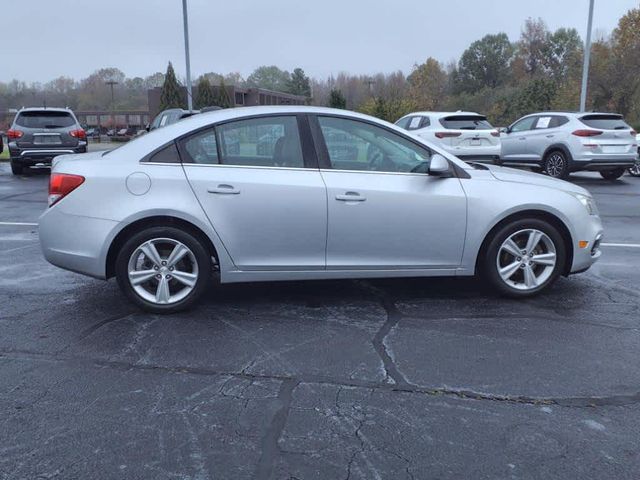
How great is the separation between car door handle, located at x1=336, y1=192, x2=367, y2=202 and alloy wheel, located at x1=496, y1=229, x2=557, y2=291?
49.9 inches

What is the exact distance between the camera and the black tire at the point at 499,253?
16.4ft

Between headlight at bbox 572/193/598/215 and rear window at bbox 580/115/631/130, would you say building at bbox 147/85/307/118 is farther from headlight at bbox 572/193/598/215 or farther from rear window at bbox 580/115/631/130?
headlight at bbox 572/193/598/215

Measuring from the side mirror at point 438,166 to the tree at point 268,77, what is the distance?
322ft

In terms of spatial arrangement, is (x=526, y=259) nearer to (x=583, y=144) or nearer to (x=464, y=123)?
(x=583, y=144)

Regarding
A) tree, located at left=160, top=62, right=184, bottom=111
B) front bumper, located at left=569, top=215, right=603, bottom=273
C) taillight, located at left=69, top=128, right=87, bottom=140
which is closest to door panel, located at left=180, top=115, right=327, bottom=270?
front bumper, located at left=569, top=215, right=603, bottom=273

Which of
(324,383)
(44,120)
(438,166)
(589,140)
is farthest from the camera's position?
(44,120)

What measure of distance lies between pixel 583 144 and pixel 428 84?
49.6m

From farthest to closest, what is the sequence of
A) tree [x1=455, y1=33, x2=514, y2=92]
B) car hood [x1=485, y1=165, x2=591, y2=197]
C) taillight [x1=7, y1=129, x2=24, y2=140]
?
tree [x1=455, y1=33, x2=514, y2=92] < taillight [x1=7, y1=129, x2=24, y2=140] < car hood [x1=485, y1=165, x2=591, y2=197]

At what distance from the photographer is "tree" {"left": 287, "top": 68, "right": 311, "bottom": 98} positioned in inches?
3255

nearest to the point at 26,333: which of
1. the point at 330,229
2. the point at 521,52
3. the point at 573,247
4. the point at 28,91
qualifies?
the point at 330,229

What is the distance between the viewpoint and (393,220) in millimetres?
4809

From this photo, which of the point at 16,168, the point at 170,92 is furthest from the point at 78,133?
the point at 170,92

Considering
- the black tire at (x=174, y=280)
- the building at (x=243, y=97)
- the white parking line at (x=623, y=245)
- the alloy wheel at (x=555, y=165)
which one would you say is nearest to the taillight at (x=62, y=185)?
the black tire at (x=174, y=280)

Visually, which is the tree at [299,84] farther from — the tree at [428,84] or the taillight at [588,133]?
the taillight at [588,133]
